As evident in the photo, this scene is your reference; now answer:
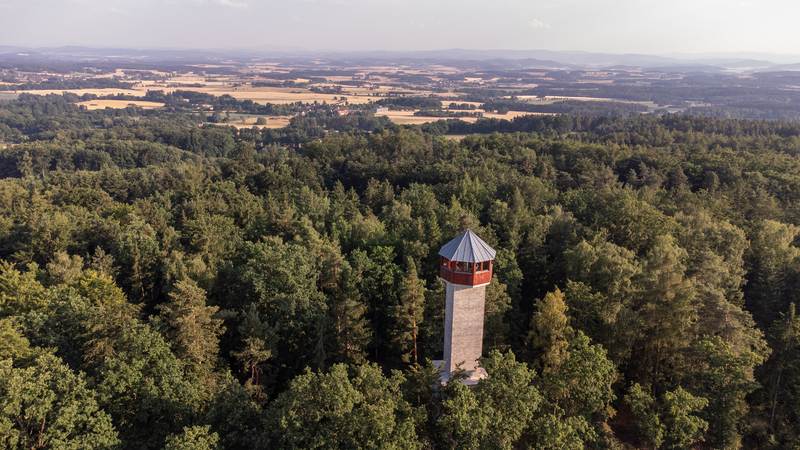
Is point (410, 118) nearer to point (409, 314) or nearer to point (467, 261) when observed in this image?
point (409, 314)

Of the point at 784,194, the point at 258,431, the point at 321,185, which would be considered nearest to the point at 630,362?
the point at 258,431

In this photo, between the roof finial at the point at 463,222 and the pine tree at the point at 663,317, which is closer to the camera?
the pine tree at the point at 663,317

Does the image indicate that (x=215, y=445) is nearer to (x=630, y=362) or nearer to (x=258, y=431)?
(x=258, y=431)

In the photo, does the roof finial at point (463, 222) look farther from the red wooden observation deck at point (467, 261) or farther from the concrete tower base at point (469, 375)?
the concrete tower base at point (469, 375)

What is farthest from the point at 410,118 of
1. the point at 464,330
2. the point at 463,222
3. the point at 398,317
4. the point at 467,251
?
the point at 464,330

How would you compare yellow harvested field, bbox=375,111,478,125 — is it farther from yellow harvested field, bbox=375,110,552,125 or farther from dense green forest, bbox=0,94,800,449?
dense green forest, bbox=0,94,800,449

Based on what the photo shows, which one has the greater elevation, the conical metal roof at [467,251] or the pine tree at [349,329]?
the conical metal roof at [467,251]

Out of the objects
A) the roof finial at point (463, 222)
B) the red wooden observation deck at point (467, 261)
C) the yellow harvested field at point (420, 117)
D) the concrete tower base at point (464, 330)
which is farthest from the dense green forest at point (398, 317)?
the yellow harvested field at point (420, 117)

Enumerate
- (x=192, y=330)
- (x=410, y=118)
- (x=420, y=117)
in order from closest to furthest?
(x=192, y=330) < (x=410, y=118) < (x=420, y=117)
